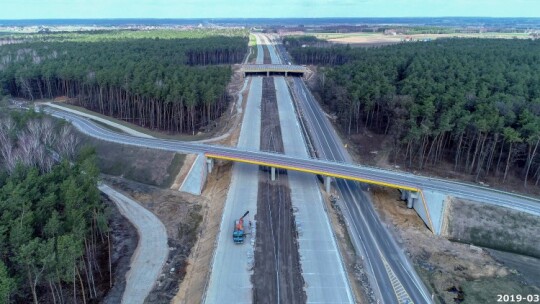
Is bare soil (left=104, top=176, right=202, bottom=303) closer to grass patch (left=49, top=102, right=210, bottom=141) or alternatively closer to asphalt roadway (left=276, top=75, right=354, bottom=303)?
asphalt roadway (left=276, top=75, right=354, bottom=303)

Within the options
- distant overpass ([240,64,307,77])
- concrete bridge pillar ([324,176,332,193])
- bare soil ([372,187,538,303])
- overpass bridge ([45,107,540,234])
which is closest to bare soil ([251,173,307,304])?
overpass bridge ([45,107,540,234])

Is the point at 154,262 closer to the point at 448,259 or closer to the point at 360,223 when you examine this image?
the point at 360,223

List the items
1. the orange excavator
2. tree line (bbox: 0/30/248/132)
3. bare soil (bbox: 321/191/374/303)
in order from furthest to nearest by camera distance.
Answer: tree line (bbox: 0/30/248/132) < the orange excavator < bare soil (bbox: 321/191/374/303)

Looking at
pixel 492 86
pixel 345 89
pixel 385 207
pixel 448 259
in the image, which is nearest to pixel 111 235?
pixel 385 207

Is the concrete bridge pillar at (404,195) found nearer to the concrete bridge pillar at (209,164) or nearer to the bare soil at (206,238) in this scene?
the bare soil at (206,238)

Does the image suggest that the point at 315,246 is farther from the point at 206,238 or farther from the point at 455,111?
the point at 455,111

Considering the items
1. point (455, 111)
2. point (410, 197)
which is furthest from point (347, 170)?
point (455, 111)
